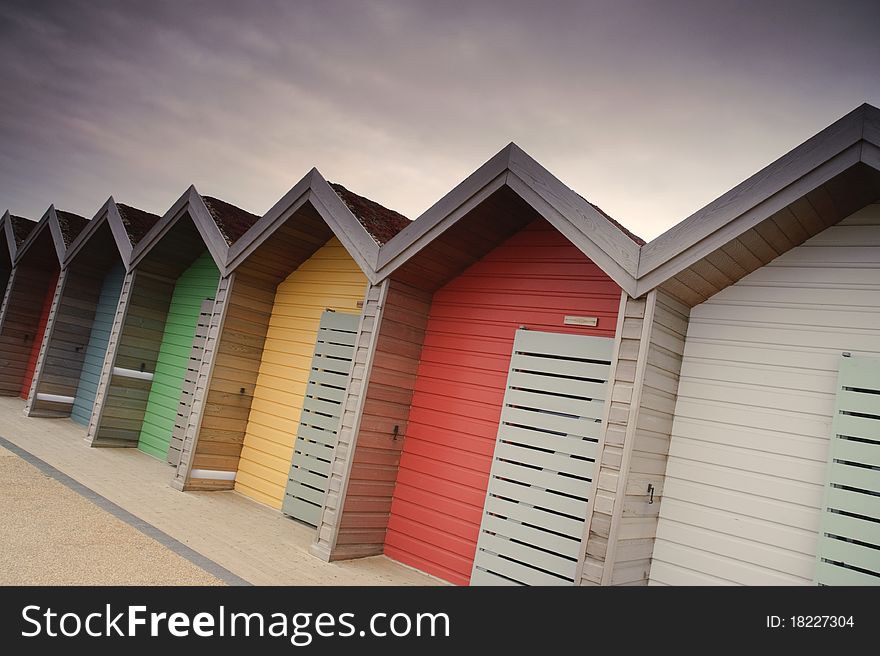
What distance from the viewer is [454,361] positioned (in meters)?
6.68

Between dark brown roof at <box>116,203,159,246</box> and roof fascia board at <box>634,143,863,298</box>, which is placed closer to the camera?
roof fascia board at <box>634,143,863,298</box>

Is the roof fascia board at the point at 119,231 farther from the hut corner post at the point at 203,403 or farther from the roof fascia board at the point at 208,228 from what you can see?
the hut corner post at the point at 203,403

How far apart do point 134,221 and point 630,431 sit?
985 cm

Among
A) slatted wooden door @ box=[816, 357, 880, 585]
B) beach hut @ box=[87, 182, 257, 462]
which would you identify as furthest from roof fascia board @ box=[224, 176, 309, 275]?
slatted wooden door @ box=[816, 357, 880, 585]

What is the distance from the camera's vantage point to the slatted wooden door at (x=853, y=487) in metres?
4.18

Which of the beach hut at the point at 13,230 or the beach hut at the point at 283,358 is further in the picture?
the beach hut at the point at 13,230

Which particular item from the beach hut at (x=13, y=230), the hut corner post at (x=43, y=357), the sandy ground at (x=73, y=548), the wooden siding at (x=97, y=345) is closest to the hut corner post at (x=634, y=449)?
the sandy ground at (x=73, y=548)

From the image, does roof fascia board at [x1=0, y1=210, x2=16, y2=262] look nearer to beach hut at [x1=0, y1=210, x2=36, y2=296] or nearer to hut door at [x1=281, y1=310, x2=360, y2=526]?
beach hut at [x1=0, y1=210, x2=36, y2=296]

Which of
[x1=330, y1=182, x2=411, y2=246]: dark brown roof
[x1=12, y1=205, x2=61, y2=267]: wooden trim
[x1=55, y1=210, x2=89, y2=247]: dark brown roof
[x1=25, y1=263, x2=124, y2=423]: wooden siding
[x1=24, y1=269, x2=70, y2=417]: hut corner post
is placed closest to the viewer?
[x1=330, y1=182, x2=411, y2=246]: dark brown roof

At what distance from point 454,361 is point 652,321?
2.49m

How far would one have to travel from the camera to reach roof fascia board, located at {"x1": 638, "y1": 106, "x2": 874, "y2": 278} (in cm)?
394

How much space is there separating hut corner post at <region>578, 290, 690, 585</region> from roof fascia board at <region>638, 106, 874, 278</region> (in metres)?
0.39

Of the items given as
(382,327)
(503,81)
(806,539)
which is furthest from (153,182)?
(806,539)

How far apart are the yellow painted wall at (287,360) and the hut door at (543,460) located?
295cm
